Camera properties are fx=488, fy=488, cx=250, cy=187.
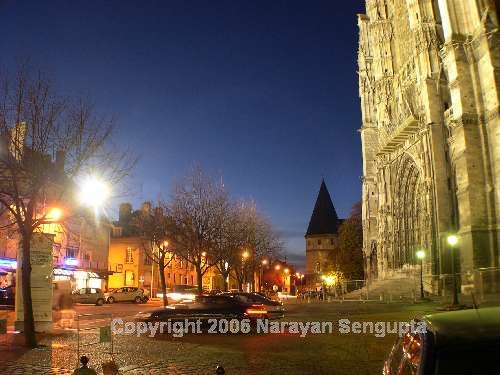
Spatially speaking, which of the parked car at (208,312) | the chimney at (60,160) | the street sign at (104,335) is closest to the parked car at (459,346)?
the street sign at (104,335)

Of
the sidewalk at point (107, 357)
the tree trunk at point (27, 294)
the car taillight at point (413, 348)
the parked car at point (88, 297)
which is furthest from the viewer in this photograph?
the parked car at point (88, 297)

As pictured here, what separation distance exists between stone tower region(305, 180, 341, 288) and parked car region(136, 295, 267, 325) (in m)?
92.7

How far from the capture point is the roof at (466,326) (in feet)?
8.54

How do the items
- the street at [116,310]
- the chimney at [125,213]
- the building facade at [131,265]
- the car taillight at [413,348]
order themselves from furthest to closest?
the chimney at [125,213]
the building facade at [131,265]
the street at [116,310]
the car taillight at [413,348]

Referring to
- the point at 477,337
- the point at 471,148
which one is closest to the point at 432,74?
the point at 471,148

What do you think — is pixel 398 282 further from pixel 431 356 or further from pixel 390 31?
pixel 431 356

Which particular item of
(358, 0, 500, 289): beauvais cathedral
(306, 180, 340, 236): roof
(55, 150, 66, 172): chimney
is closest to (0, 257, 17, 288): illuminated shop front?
(55, 150, 66, 172): chimney

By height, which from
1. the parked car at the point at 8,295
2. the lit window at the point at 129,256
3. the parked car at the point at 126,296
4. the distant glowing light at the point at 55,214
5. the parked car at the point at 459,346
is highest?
the lit window at the point at 129,256

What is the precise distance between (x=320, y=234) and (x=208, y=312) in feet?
315

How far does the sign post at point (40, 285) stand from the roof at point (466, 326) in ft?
54.3

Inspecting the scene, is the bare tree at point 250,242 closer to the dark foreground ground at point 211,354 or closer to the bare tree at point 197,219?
the bare tree at point 197,219

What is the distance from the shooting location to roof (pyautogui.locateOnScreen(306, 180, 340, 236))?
11150cm

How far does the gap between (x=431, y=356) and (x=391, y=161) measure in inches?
1918

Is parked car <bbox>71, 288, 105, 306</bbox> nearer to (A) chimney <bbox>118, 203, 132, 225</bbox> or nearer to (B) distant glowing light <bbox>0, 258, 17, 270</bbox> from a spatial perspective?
(B) distant glowing light <bbox>0, 258, 17, 270</bbox>
